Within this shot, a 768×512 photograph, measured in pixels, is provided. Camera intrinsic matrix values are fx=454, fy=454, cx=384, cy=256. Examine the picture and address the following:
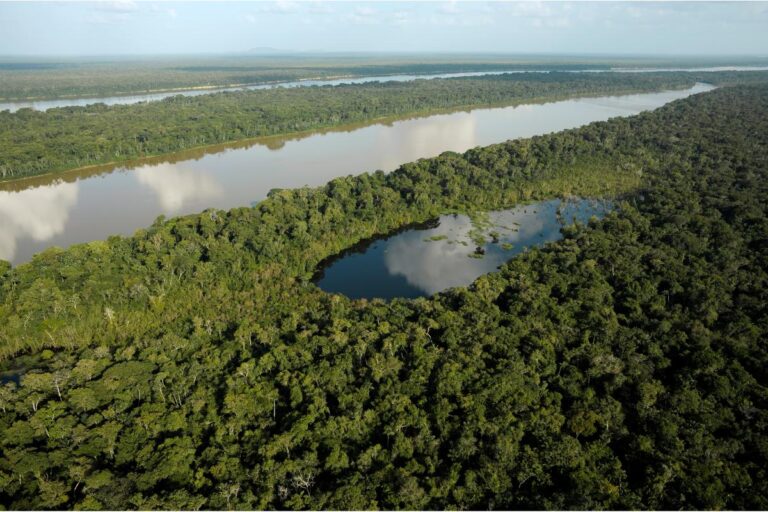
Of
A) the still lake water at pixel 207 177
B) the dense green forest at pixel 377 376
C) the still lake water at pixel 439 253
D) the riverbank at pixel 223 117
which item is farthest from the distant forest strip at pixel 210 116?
the still lake water at pixel 439 253

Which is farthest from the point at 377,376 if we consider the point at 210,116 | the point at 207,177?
the point at 210,116

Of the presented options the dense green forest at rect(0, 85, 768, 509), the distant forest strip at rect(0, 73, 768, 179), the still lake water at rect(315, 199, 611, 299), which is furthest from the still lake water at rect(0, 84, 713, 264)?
the still lake water at rect(315, 199, 611, 299)

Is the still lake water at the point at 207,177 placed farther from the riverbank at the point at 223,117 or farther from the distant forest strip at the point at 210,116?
the distant forest strip at the point at 210,116

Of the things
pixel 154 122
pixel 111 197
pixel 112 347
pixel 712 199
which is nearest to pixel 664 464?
pixel 112 347

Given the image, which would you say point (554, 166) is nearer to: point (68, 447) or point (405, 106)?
point (405, 106)

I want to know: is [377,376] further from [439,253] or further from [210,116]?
[210,116]
